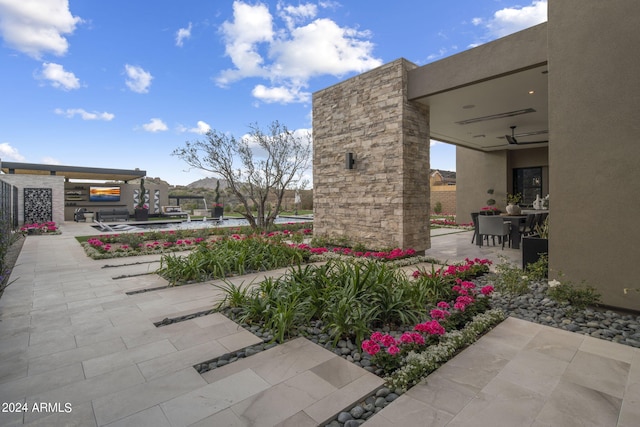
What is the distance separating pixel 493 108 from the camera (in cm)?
664

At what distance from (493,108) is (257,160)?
6598 millimetres

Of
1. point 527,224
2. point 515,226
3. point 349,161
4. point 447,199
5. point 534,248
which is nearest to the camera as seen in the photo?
point 534,248

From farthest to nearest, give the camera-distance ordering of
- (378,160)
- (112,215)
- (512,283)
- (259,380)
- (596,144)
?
1. (112,215)
2. (378,160)
3. (512,283)
4. (596,144)
5. (259,380)

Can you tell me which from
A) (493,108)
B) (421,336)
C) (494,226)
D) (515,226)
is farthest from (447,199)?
(421,336)

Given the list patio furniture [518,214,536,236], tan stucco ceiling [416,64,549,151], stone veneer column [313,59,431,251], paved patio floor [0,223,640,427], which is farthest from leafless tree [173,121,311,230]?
paved patio floor [0,223,640,427]

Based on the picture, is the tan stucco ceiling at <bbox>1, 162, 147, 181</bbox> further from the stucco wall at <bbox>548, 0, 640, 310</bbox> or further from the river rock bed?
the stucco wall at <bbox>548, 0, 640, 310</bbox>

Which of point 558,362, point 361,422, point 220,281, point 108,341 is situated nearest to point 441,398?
point 361,422

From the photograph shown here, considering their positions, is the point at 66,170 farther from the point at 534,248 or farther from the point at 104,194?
the point at 534,248

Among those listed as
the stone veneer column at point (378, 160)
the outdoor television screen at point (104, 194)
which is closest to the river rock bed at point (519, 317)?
the stone veneer column at point (378, 160)

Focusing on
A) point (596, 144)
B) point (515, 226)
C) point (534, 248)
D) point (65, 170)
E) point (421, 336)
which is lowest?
point (421, 336)

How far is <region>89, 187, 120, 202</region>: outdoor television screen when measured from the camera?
60.8 ft

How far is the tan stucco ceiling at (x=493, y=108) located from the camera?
5.13m

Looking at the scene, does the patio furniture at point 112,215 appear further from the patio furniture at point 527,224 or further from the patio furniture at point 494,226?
the patio furniture at point 527,224

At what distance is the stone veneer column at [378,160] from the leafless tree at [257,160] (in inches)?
110
